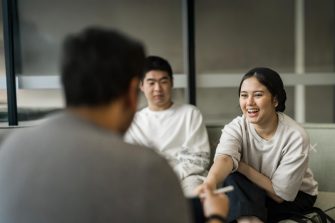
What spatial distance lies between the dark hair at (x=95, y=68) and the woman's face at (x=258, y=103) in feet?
3.30

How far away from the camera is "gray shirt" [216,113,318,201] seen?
155 cm

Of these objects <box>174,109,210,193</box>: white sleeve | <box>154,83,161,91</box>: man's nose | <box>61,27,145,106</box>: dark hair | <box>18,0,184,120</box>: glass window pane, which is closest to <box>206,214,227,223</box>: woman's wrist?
<box>61,27,145,106</box>: dark hair

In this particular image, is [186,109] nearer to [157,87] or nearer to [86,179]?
[157,87]

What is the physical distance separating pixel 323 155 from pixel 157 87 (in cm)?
97

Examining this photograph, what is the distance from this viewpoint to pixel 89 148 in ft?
Result: 2.09

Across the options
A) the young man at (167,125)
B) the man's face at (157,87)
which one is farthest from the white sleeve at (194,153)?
the man's face at (157,87)

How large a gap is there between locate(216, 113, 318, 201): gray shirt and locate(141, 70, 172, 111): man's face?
47 centimetres

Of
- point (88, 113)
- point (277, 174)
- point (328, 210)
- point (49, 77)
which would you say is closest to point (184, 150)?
point (277, 174)

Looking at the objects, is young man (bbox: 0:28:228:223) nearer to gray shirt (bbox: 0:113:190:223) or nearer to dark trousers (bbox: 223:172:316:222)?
gray shirt (bbox: 0:113:190:223)

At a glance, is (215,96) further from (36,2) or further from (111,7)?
(36,2)

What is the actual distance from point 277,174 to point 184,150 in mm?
563

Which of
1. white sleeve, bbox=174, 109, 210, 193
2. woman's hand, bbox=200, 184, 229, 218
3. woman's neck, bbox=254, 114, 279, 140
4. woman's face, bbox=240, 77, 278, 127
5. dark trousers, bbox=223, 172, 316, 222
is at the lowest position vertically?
dark trousers, bbox=223, 172, 316, 222

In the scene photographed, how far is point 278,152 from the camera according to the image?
162 cm

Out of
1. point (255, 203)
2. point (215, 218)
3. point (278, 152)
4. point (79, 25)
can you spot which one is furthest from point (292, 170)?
point (79, 25)
